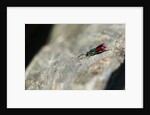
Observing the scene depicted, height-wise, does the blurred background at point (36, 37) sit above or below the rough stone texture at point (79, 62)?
above

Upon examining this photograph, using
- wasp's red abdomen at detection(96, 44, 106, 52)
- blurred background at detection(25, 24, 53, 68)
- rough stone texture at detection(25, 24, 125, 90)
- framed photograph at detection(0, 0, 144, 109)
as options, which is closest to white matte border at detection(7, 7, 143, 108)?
framed photograph at detection(0, 0, 144, 109)

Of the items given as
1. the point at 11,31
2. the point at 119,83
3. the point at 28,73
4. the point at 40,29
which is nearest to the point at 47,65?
the point at 28,73

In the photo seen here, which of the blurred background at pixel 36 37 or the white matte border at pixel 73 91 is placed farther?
the blurred background at pixel 36 37

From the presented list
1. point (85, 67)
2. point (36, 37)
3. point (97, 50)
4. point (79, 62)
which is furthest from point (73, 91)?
point (36, 37)

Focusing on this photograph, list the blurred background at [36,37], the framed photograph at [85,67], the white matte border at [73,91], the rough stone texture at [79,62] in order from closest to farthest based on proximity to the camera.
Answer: the rough stone texture at [79,62] → the framed photograph at [85,67] → the white matte border at [73,91] → the blurred background at [36,37]

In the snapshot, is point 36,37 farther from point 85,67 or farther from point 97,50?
point 85,67

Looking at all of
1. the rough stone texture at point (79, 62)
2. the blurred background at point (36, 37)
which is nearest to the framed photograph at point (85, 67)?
the rough stone texture at point (79, 62)

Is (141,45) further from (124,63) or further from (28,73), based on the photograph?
(28,73)

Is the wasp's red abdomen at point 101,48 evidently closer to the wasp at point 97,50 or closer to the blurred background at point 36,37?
the wasp at point 97,50
